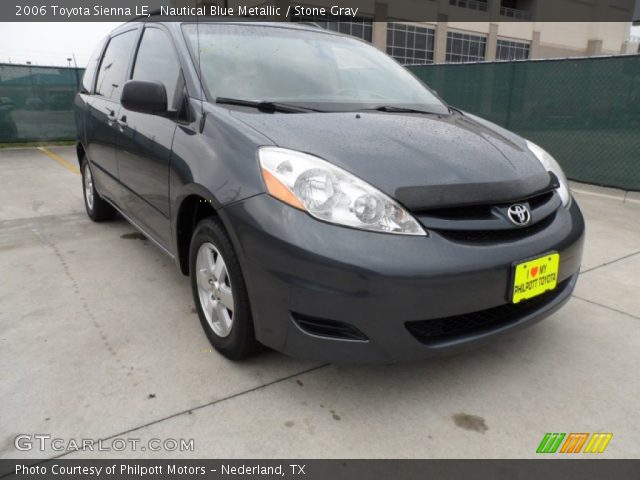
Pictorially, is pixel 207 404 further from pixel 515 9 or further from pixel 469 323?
pixel 515 9

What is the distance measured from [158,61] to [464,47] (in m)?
37.0

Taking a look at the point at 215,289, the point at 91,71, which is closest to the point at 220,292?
the point at 215,289

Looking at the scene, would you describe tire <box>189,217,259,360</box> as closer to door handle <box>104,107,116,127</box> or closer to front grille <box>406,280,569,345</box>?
front grille <box>406,280,569,345</box>

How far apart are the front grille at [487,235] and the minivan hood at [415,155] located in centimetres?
12

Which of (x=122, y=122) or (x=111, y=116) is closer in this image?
(x=122, y=122)

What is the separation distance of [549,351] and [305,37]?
2319 mm

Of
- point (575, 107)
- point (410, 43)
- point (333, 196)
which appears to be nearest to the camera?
point (333, 196)

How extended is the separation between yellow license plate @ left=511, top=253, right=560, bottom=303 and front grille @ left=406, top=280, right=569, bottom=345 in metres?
0.08

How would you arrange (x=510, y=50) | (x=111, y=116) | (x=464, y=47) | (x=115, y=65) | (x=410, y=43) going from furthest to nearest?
(x=510, y=50)
(x=464, y=47)
(x=410, y=43)
(x=115, y=65)
(x=111, y=116)

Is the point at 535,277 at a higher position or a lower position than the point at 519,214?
lower

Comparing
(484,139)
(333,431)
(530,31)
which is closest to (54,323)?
(333,431)

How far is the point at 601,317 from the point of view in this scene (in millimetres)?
2777

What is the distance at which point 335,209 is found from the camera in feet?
5.84

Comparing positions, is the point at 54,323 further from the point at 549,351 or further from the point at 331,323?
the point at 549,351
